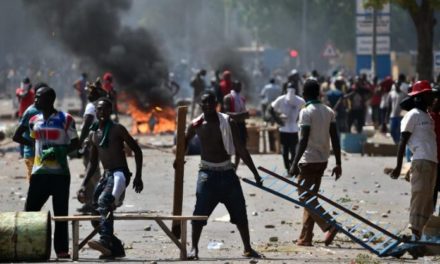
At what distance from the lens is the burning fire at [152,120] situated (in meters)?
28.2

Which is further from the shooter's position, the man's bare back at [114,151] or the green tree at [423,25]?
the green tree at [423,25]

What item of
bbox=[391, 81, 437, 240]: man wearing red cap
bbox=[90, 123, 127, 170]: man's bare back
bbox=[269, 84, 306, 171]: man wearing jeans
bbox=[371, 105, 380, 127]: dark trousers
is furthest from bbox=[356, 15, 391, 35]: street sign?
bbox=[90, 123, 127, 170]: man's bare back

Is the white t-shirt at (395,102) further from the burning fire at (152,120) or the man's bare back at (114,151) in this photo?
the man's bare back at (114,151)

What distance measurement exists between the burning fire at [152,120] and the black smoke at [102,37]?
409 cm

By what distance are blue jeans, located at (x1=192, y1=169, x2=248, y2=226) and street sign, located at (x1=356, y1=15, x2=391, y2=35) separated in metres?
25.0

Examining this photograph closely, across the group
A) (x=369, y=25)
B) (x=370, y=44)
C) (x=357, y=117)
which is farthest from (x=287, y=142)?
(x=370, y=44)

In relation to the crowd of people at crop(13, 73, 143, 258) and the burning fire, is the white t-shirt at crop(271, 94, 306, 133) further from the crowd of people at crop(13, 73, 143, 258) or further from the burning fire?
the burning fire

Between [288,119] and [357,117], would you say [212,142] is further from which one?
[357,117]

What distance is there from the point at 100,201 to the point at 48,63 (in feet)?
152

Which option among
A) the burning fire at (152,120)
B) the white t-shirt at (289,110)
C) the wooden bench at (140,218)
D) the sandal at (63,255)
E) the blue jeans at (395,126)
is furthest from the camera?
the burning fire at (152,120)

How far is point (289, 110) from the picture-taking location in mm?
17438

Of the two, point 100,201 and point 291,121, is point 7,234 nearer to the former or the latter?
point 100,201

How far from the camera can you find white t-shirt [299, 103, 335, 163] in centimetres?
1094

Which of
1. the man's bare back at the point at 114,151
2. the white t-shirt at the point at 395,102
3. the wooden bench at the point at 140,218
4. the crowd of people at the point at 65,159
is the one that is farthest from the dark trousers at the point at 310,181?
the white t-shirt at the point at 395,102
